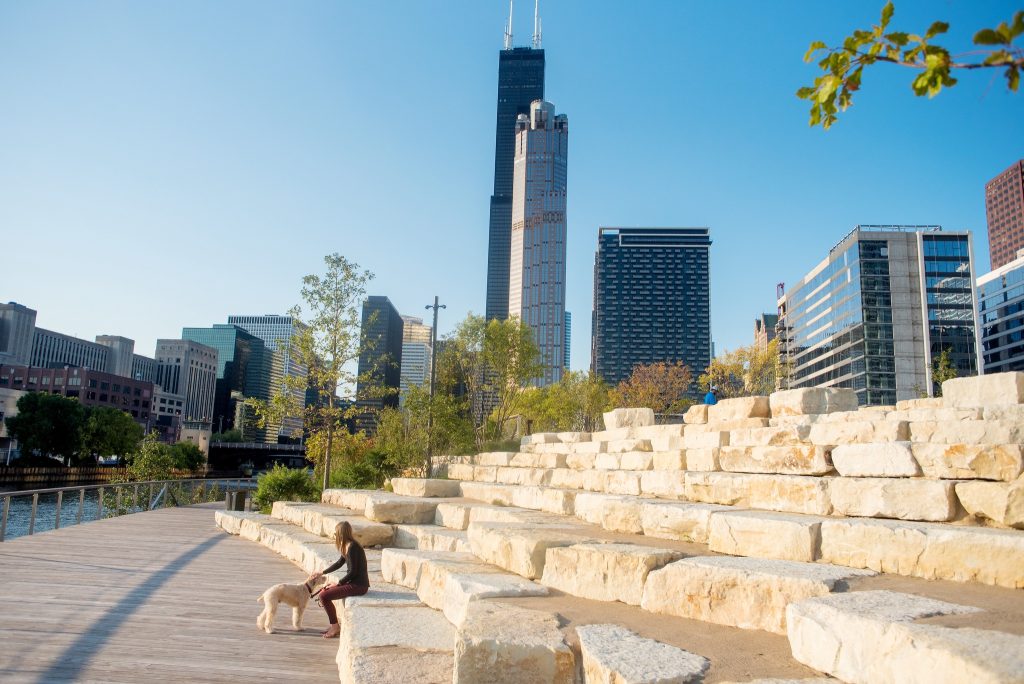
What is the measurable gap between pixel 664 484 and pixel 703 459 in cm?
61

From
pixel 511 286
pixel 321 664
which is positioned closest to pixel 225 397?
pixel 511 286

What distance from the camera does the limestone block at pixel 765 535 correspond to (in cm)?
385

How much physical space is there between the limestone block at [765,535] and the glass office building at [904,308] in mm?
78722

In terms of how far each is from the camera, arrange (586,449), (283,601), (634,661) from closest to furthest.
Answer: (634,661) < (283,601) < (586,449)

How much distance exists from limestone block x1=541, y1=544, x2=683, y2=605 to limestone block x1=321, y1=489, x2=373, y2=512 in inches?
222

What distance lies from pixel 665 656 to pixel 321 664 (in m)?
2.89

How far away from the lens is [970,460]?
422 cm

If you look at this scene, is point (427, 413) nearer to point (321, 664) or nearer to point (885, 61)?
point (321, 664)

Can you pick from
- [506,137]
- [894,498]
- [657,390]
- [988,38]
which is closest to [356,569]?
[894,498]

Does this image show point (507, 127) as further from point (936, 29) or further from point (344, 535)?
point (936, 29)

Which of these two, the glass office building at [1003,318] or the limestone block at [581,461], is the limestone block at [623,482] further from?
the glass office building at [1003,318]

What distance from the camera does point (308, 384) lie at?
16.8 metres

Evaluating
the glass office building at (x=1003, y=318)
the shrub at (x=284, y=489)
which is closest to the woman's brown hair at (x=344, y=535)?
the shrub at (x=284, y=489)

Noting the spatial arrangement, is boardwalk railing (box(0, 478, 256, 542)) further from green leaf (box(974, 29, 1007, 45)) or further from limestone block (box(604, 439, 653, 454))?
green leaf (box(974, 29, 1007, 45))
